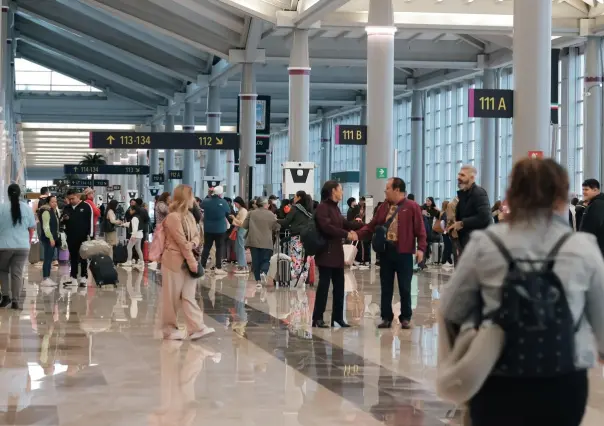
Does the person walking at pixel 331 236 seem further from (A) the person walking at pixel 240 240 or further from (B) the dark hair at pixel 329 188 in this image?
(A) the person walking at pixel 240 240

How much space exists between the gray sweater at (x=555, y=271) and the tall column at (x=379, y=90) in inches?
839

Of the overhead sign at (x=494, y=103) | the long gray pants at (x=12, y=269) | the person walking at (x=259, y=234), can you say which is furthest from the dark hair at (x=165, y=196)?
the overhead sign at (x=494, y=103)

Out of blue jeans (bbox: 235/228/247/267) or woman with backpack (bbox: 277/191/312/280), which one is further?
blue jeans (bbox: 235/228/247/267)

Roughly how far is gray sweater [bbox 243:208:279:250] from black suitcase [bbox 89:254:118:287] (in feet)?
8.06

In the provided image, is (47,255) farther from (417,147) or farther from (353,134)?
(417,147)

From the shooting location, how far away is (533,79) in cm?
1533

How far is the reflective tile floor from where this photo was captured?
7586 mm

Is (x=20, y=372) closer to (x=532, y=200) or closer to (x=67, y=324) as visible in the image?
(x=67, y=324)

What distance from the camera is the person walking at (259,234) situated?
1983cm

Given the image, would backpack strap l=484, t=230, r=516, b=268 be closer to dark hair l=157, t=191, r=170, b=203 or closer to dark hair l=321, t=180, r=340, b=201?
dark hair l=321, t=180, r=340, b=201

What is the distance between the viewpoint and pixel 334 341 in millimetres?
11859

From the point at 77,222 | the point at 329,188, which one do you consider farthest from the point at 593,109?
the point at 329,188

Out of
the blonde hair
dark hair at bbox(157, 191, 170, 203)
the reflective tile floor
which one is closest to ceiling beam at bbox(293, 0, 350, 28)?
dark hair at bbox(157, 191, 170, 203)

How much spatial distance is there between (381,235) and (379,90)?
43.4 ft
